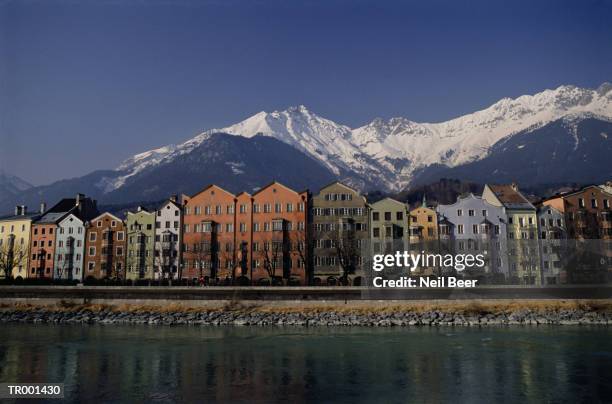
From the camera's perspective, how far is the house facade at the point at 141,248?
9875 centimetres

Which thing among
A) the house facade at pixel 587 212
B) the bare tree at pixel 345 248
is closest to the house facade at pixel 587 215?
the house facade at pixel 587 212

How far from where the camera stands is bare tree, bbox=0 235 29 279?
97.9 metres

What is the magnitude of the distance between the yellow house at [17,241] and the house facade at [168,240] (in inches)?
1078

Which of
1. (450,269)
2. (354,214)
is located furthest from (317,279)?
(450,269)

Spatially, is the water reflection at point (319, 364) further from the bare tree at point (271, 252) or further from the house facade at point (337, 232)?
the bare tree at point (271, 252)

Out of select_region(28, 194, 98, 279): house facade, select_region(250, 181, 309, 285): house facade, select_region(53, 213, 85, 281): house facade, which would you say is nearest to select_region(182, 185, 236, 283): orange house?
select_region(250, 181, 309, 285): house facade

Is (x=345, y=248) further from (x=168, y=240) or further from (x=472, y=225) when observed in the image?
(x=168, y=240)

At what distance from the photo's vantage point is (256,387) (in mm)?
31453

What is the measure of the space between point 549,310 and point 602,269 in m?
15.6

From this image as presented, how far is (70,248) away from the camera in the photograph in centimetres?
10325

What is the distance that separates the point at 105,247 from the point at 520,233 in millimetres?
73554

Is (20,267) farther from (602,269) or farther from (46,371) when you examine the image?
(602,269)

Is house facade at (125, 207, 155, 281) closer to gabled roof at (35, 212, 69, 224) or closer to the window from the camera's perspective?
gabled roof at (35, 212, 69, 224)

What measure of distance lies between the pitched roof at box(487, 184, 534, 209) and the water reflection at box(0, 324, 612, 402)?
4110 centimetres
